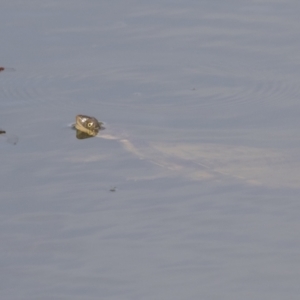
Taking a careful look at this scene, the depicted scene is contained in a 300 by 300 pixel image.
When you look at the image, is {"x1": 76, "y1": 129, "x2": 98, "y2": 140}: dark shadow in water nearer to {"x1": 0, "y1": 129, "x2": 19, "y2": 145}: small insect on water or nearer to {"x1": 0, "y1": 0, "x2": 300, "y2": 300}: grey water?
{"x1": 0, "y1": 0, "x2": 300, "y2": 300}: grey water

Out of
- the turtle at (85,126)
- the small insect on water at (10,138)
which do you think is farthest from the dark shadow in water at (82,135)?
the small insect on water at (10,138)

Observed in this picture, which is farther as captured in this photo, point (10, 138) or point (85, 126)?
point (85, 126)

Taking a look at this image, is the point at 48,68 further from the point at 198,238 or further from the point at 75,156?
the point at 198,238

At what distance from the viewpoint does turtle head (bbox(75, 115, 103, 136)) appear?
756 centimetres

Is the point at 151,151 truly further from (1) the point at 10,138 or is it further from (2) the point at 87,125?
(1) the point at 10,138

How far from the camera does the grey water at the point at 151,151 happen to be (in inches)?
204

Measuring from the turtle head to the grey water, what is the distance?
104mm

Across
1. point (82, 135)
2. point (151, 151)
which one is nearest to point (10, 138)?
point (82, 135)

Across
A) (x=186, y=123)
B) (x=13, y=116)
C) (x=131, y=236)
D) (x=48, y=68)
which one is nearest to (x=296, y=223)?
(x=131, y=236)

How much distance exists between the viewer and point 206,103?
812cm

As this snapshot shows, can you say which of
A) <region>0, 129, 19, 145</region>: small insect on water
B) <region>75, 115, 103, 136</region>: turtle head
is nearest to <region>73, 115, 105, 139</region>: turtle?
<region>75, 115, 103, 136</region>: turtle head

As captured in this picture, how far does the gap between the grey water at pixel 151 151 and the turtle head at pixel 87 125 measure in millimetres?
104

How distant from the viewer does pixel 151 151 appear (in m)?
7.17

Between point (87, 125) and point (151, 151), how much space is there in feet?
2.31
